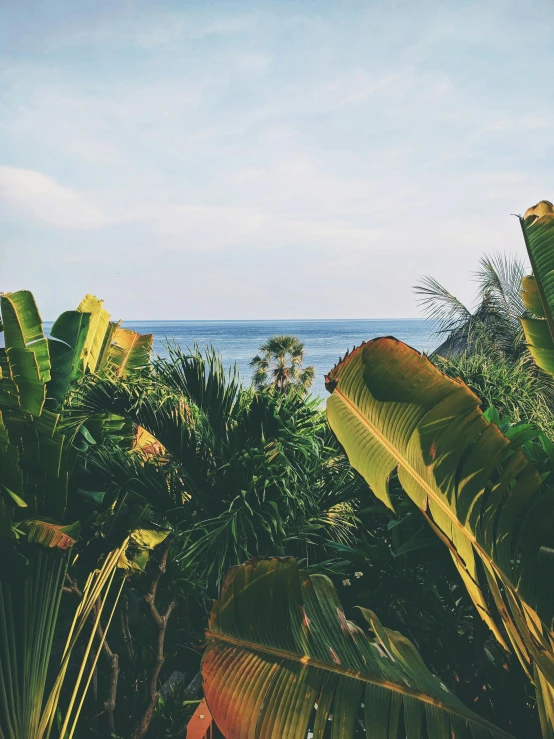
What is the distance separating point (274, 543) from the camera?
3525 millimetres

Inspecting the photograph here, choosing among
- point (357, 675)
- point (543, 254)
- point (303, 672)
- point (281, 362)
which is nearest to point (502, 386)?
point (543, 254)

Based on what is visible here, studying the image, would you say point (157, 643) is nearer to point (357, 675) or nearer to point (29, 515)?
point (29, 515)

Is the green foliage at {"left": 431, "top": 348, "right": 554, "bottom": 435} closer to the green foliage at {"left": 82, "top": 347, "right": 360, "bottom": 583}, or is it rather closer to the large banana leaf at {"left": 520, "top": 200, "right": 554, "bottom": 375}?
the green foliage at {"left": 82, "top": 347, "right": 360, "bottom": 583}

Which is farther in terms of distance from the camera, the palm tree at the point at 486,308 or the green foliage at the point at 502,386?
the palm tree at the point at 486,308

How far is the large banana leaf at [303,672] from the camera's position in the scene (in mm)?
1638

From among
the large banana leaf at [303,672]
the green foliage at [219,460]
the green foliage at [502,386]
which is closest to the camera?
the large banana leaf at [303,672]

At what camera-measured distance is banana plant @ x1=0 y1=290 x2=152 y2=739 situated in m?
3.05

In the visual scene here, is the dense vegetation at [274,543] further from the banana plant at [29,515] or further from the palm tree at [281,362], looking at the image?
the palm tree at [281,362]

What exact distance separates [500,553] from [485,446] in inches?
16.7

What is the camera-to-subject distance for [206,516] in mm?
3713

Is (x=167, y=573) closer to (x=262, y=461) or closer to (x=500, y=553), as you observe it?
(x=262, y=461)

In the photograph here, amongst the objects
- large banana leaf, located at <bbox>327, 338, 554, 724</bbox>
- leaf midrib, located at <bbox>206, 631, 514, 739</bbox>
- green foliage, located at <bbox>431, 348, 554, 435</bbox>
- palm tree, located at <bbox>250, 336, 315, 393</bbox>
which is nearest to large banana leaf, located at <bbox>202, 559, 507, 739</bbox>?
leaf midrib, located at <bbox>206, 631, 514, 739</bbox>

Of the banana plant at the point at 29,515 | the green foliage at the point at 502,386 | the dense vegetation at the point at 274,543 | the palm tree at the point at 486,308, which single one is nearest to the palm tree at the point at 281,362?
the palm tree at the point at 486,308

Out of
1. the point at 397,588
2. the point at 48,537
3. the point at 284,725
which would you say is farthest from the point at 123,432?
the point at 284,725
